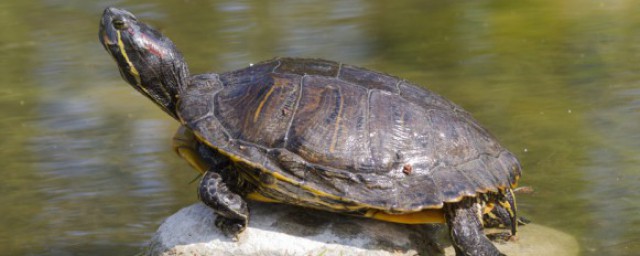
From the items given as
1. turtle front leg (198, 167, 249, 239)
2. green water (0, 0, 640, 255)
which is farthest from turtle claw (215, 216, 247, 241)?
green water (0, 0, 640, 255)

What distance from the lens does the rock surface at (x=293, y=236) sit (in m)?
4.88

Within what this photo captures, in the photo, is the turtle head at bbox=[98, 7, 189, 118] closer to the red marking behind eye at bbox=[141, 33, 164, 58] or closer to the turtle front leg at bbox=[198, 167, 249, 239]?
the red marking behind eye at bbox=[141, 33, 164, 58]

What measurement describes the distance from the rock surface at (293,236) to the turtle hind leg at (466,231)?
0.30m

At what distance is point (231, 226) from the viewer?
4898 millimetres

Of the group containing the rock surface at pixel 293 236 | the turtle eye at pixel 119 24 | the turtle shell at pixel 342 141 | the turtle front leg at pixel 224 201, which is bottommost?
the rock surface at pixel 293 236

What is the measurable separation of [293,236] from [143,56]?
1.41 meters

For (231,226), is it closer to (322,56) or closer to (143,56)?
(143,56)

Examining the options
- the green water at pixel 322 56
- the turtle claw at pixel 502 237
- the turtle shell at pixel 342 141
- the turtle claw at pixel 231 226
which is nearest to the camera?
the turtle shell at pixel 342 141

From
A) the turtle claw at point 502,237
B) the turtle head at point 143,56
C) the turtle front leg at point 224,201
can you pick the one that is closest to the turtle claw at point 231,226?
the turtle front leg at point 224,201

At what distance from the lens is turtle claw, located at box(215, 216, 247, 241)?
4.88 meters

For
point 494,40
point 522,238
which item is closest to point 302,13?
point 494,40

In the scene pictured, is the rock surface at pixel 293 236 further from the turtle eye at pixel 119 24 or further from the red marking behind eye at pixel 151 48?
the turtle eye at pixel 119 24

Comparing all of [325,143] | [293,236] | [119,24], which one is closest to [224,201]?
[293,236]

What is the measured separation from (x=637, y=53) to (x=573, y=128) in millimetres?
2131
